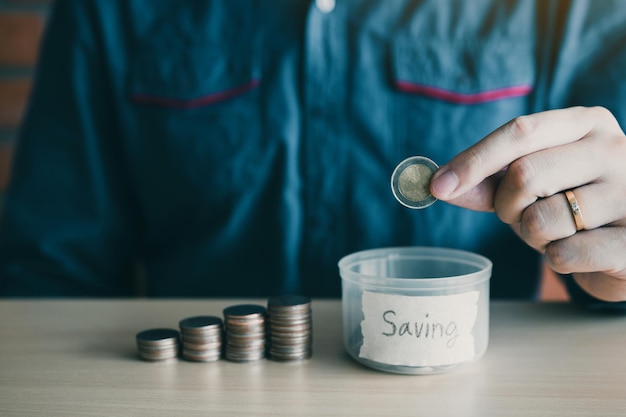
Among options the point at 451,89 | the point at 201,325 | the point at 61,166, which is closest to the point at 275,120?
the point at 451,89

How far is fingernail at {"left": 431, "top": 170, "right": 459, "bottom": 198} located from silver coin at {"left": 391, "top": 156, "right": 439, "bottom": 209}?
2 cm

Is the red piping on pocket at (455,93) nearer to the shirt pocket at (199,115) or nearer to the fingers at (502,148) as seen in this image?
the shirt pocket at (199,115)

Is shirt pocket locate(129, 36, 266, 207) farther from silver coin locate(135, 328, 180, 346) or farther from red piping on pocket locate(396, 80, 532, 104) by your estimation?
silver coin locate(135, 328, 180, 346)

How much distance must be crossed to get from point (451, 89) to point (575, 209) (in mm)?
500

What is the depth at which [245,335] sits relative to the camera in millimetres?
765

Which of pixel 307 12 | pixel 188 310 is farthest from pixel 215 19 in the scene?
pixel 188 310

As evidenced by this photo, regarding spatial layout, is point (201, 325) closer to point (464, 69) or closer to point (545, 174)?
point (545, 174)

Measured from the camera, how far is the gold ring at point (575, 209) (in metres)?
0.75

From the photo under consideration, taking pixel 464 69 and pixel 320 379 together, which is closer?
pixel 320 379

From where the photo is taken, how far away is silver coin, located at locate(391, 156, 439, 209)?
0.76 m

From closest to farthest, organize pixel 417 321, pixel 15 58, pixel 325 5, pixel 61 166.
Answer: pixel 417 321 < pixel 325 5 < pixel 61 166 < pixel 15 58

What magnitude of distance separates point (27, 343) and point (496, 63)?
33.6 inches

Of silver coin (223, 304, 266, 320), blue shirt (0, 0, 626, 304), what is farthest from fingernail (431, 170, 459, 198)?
blue shirt (0, 0, 626, 304)

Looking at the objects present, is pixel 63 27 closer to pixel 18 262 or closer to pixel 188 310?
pixel 18 262
